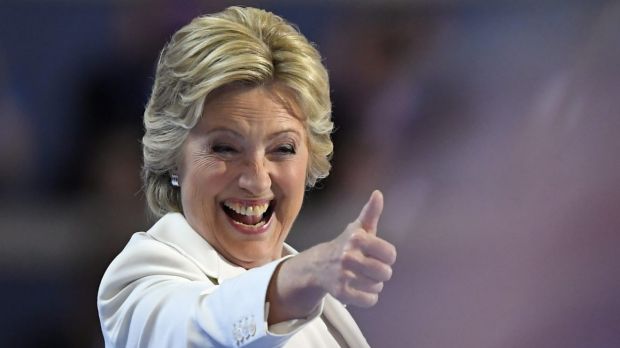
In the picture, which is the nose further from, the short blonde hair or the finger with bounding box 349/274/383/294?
the finger with bounding box 349/274/383/294

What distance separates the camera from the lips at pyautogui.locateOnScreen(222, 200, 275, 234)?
1.72 m

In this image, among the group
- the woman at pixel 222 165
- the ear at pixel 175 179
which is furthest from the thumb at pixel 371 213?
the ear at pixel 175 179

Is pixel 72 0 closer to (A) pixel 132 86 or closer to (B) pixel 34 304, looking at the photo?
(A) pixel 132 86

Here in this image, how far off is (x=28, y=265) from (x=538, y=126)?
1514 millimetres

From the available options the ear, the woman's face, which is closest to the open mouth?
the woman's face

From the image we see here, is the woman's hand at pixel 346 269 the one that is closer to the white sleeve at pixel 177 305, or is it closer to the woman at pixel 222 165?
the white sleeve at pixel 177 305

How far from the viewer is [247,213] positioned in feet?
5.68

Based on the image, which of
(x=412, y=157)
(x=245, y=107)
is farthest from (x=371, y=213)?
(x=412, y=157)

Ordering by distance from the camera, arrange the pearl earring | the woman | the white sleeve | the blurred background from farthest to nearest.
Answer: the blurred background, the pearl earring, the woman, the white sleeve

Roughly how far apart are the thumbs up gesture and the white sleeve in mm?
126

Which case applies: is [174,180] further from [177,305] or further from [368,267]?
[368,267]

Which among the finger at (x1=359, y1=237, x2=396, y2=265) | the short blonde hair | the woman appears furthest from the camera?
the short blonde hair

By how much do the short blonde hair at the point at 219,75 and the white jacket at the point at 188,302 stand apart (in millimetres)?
142

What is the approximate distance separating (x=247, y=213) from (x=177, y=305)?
0.41m
